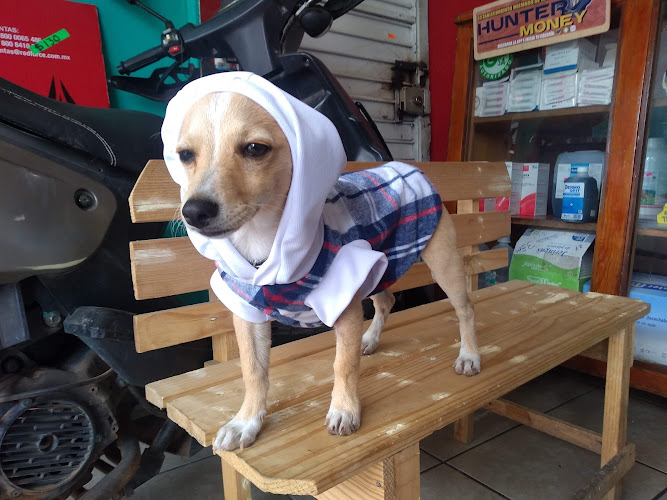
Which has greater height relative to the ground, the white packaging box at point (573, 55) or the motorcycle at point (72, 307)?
the white packaging box at point (573, 55)

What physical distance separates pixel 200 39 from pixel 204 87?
0.74 metres

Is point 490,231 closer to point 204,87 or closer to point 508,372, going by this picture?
point 508,372

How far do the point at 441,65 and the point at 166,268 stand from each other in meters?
2.08

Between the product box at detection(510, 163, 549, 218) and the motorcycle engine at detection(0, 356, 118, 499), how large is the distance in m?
1.80

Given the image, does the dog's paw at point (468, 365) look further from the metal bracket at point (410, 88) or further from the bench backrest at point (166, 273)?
the metal bracket at point (410, 88)

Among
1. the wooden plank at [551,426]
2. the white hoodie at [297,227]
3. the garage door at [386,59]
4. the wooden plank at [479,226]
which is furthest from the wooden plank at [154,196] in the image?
the garage door at [386,59]

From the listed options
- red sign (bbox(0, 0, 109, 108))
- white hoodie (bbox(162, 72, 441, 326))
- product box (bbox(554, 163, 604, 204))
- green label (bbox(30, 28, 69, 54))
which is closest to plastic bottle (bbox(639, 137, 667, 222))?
product box (bbox(554, 163, 604, 204))

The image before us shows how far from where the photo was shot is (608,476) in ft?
3.79

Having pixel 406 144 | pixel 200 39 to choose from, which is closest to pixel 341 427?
pixel 200 39

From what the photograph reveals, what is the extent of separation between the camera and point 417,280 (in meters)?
1.43

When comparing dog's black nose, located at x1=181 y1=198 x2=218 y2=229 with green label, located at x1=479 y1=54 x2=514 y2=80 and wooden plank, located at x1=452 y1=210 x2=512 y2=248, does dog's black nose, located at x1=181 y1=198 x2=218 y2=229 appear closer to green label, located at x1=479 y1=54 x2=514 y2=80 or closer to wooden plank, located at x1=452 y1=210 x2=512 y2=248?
wooden plank, located at x1=452 y1=210 x2=512 y2=248

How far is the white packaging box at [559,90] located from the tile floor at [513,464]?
119cm

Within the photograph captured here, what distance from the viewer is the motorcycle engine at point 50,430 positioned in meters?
0.82

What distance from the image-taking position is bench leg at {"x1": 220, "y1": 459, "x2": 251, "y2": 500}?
1.04 m
